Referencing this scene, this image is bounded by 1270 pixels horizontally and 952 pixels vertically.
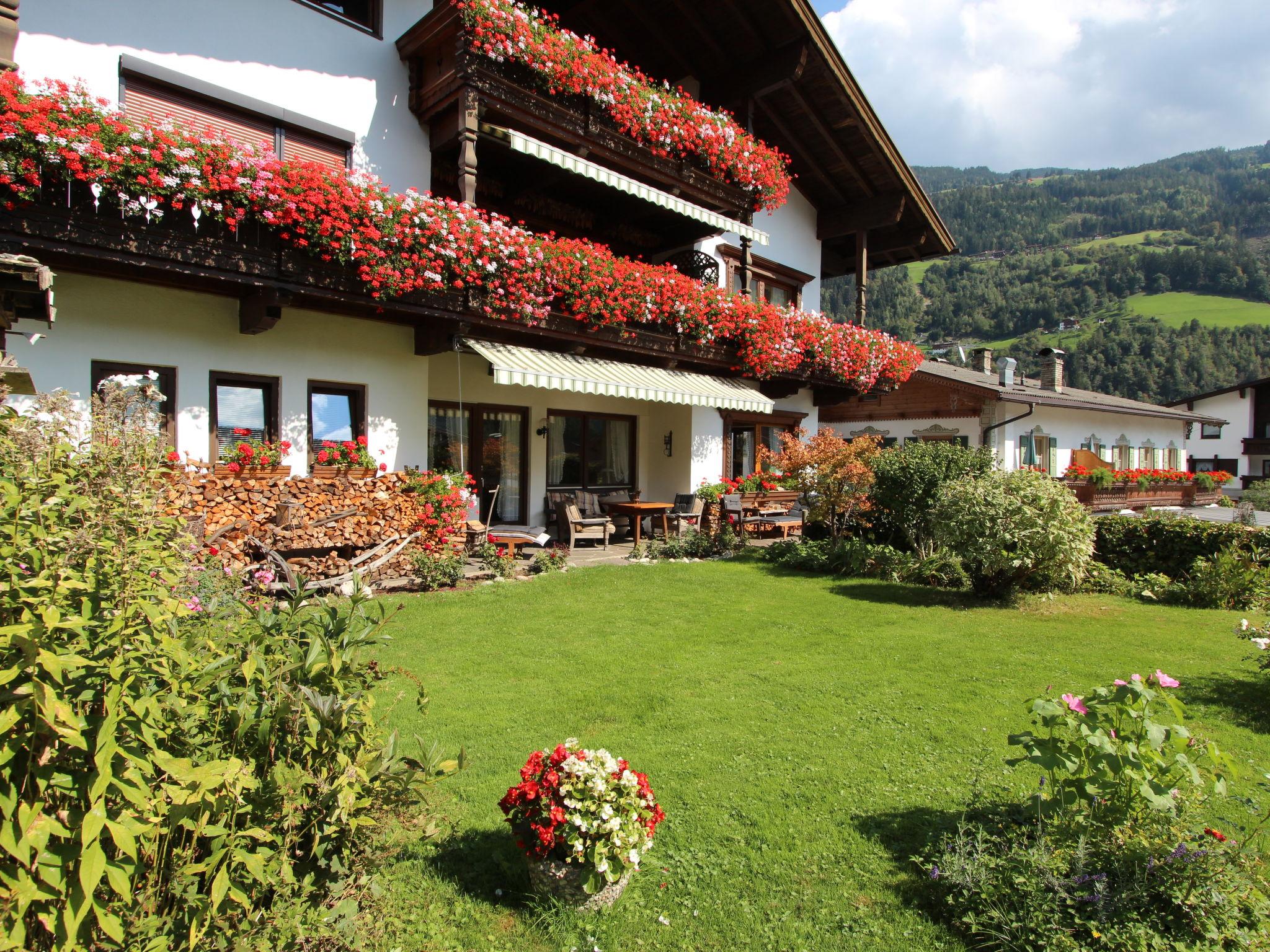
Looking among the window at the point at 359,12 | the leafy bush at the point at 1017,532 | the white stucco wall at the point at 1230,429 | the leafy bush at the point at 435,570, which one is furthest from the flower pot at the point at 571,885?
the white stucco wall at the point at 1230,429

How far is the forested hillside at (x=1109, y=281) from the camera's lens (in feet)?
226

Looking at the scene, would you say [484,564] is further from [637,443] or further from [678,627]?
Answer: [637,443]

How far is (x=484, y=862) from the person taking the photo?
360 cm

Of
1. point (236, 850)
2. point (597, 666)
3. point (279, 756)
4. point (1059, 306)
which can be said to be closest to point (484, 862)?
point (279, 756)

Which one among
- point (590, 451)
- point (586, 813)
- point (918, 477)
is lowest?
point (586, 813)

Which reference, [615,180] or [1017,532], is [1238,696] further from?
[615,180]

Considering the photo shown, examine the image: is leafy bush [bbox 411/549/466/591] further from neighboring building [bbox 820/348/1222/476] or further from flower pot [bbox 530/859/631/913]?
neighboring building [bbox 820/348/1222/476]

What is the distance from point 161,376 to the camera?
884 centimetres

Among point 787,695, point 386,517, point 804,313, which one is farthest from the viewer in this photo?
point 804,313

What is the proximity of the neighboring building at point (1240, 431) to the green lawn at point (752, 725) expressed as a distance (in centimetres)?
4673

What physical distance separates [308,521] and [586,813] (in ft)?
25.1

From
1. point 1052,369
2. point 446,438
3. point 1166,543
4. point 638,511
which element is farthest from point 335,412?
point 1052,369

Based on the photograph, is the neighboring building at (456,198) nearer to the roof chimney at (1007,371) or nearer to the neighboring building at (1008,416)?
the neighboring building at (1008,416)

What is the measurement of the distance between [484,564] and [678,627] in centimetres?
415
